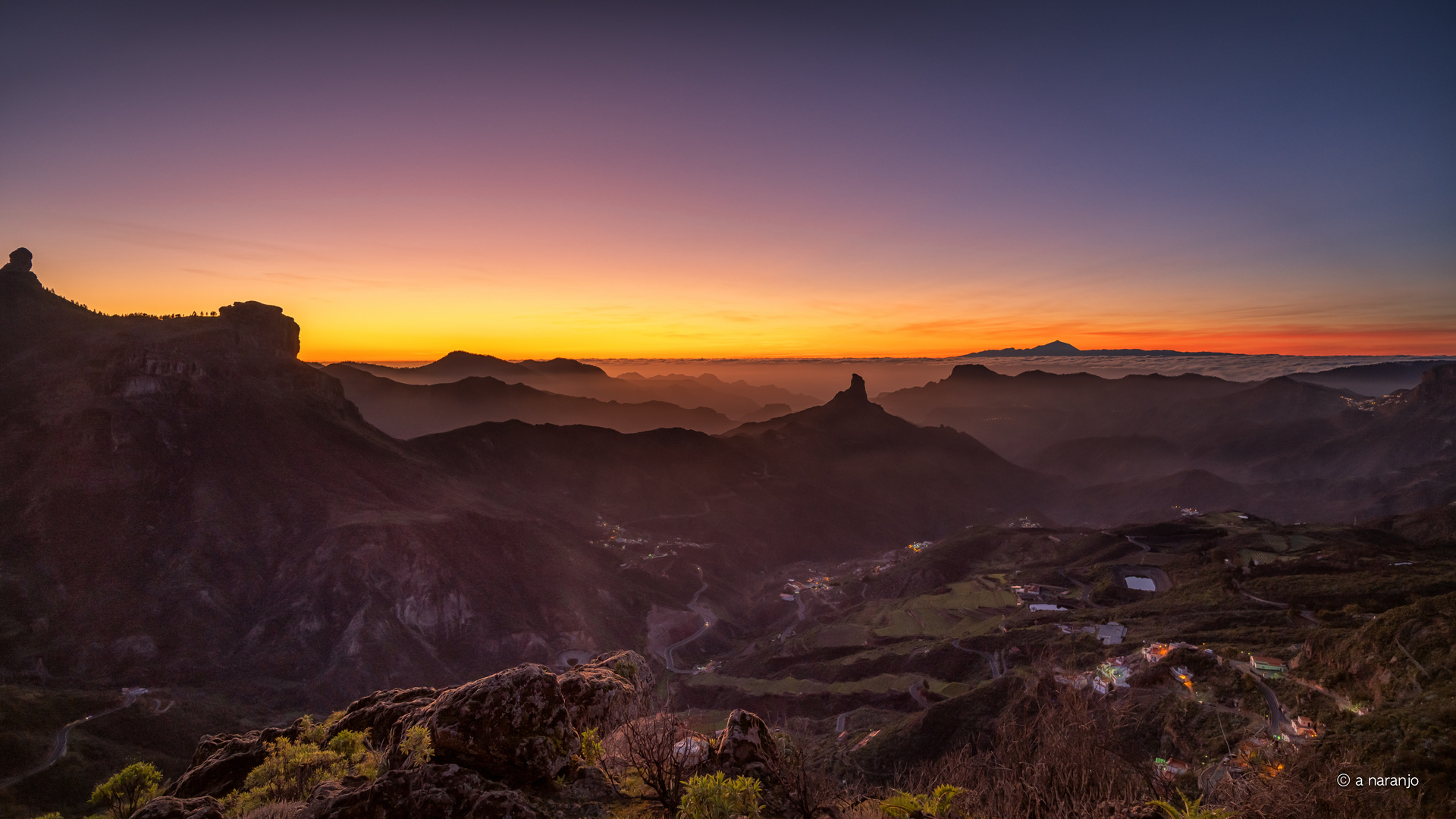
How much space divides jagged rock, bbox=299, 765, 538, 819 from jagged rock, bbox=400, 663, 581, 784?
63.4 inches

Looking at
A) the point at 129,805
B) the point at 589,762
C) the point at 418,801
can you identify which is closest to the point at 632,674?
the point at 589,762

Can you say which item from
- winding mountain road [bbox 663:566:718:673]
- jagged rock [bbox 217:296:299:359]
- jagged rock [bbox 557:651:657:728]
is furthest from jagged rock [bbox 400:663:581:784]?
jagged rock [bbox 217:296:299:359]

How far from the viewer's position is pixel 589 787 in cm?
1352

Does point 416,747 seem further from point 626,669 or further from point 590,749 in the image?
point 626,669

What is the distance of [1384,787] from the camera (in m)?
17.3

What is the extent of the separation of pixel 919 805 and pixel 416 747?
12.1 metres

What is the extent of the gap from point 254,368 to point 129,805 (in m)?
155

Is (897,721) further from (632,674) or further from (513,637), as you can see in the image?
(513,637)

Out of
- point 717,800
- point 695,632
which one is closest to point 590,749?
point 717,800

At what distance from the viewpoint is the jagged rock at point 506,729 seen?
13125mm

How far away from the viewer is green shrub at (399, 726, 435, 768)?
1235 centimetres

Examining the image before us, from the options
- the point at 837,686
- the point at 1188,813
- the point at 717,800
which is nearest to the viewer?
the point at 1188,813

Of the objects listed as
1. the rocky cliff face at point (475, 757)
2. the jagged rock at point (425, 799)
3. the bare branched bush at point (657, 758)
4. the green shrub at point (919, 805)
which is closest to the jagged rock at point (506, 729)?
the rocky cliff face at point (475, 757)

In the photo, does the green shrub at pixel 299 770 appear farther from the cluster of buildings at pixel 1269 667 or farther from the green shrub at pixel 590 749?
the cluster of buildings at pixel 1269 667
